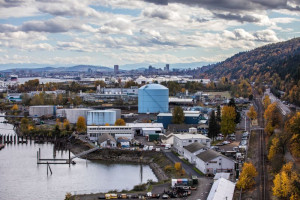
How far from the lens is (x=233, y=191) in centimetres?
1060

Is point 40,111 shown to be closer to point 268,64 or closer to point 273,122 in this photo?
point 273,122

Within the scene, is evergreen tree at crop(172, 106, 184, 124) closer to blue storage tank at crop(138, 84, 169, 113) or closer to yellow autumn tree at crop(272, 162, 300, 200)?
blue storage tank at crop(138, 84, 169, 113)

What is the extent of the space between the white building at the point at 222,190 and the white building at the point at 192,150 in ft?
11.6

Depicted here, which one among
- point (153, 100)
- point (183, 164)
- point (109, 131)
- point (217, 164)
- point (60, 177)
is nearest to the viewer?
point (217, 164)

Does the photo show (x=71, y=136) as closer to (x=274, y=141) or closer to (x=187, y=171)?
(x=187, y=171)

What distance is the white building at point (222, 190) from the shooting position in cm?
999

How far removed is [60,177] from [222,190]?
5909mm

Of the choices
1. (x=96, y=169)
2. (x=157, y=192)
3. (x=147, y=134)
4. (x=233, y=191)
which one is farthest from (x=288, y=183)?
(x=147, y=134)

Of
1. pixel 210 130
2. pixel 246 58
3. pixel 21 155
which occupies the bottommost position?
pixel 21 155

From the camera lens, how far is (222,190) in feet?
33.8

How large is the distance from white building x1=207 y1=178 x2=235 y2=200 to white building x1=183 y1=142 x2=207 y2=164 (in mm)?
3526

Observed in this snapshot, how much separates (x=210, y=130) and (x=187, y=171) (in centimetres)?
494

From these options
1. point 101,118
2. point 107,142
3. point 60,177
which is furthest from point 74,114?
point 60,177

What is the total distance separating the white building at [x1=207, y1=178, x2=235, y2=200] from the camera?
32.8 feet
